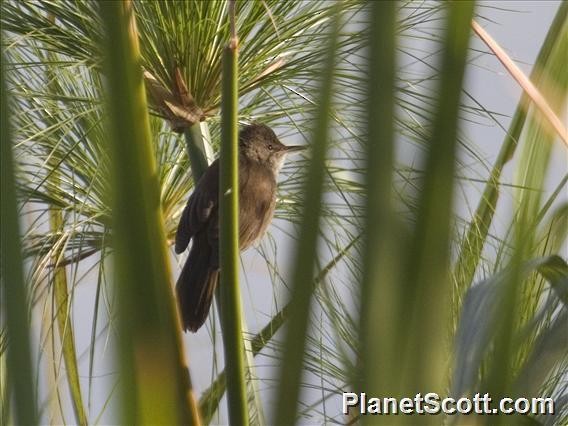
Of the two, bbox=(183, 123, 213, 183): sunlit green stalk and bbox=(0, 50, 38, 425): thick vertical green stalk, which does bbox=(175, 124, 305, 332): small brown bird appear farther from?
bbox=(0, 50, 38, 425): thick vertical green stalk

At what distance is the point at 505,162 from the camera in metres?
2.74

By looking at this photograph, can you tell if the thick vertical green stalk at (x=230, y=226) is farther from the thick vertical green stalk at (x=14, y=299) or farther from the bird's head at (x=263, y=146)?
the bird's head at (x=263, y=146)

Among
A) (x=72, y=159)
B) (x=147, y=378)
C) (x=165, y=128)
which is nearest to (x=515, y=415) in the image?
(x=147, y=378)

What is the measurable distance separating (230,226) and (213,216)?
2.28m

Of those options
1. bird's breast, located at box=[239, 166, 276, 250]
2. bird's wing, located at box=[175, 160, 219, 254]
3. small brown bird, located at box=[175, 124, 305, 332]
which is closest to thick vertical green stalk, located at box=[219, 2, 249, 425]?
small brown bird, located at box=[175, 124, 305, 332]

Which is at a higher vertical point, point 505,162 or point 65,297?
point 505,162

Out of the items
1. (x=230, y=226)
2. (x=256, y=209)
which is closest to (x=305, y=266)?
(x=230, y=226)

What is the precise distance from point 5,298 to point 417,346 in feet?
0.77

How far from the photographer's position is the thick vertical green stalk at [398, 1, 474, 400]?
0.60 m

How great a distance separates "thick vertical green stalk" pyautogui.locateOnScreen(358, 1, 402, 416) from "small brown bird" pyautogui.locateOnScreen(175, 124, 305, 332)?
83.9 inches

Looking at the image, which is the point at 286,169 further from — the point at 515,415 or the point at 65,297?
the point at 515,415

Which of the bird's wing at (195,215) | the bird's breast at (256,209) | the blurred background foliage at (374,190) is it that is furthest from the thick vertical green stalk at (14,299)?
the bird's breast at (256,209)

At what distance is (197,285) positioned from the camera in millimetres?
3289

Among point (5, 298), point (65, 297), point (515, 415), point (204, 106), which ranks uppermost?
point (204, 106)
